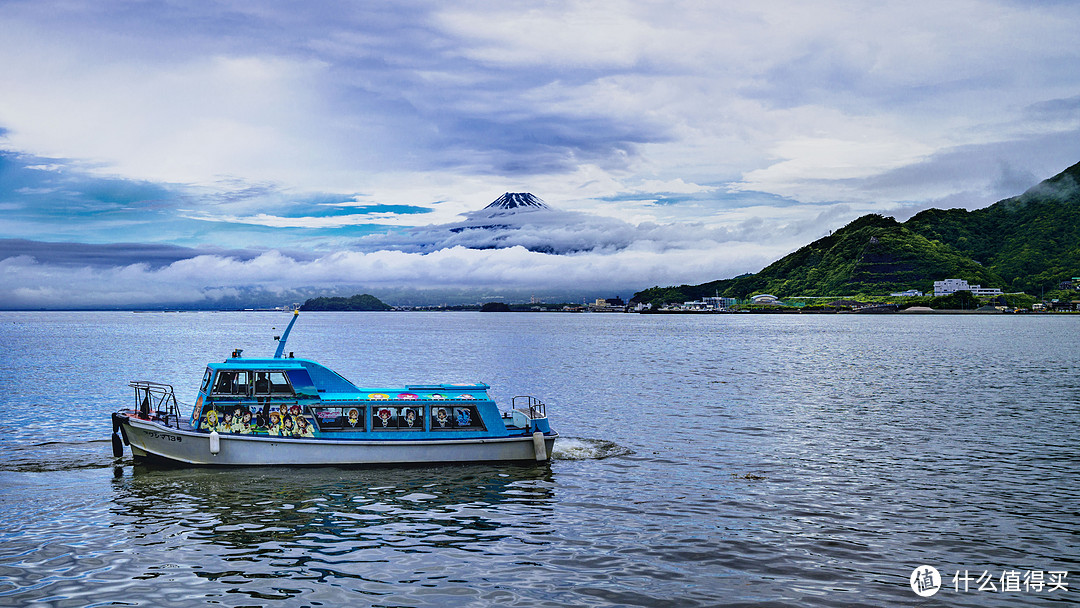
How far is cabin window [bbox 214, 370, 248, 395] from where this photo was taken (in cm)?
2802

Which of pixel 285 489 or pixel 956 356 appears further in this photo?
pixel 956 356

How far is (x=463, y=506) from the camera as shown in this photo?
2339 cm

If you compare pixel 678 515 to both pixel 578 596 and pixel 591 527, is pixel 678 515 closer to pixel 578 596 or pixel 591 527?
pixel 591 527

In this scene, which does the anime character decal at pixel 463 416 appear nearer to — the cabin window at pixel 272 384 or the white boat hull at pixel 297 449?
the white boat hull at pixel 297 449

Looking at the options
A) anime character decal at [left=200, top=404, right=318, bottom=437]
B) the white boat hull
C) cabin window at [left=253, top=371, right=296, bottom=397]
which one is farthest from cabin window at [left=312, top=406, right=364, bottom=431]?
cabin window at [left=253, top=371, right=296, bottom=397]

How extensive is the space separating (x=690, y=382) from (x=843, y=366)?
25.5 metres

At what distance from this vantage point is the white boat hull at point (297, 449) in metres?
27.7

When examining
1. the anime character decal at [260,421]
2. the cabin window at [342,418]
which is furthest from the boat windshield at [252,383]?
the cabin window at [342,418]

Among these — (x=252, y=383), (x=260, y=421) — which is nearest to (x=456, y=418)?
(x=260, y=421)

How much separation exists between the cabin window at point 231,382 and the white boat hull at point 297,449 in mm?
1671

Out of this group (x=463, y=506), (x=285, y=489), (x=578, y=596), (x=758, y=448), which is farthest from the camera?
(x=758, y=448)

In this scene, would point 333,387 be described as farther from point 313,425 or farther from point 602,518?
point 602,518

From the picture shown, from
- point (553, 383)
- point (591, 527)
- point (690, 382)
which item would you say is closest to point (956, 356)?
point (690, 382)

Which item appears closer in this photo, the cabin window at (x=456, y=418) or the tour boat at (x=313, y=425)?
the tour boat at (x=313, y=425)
